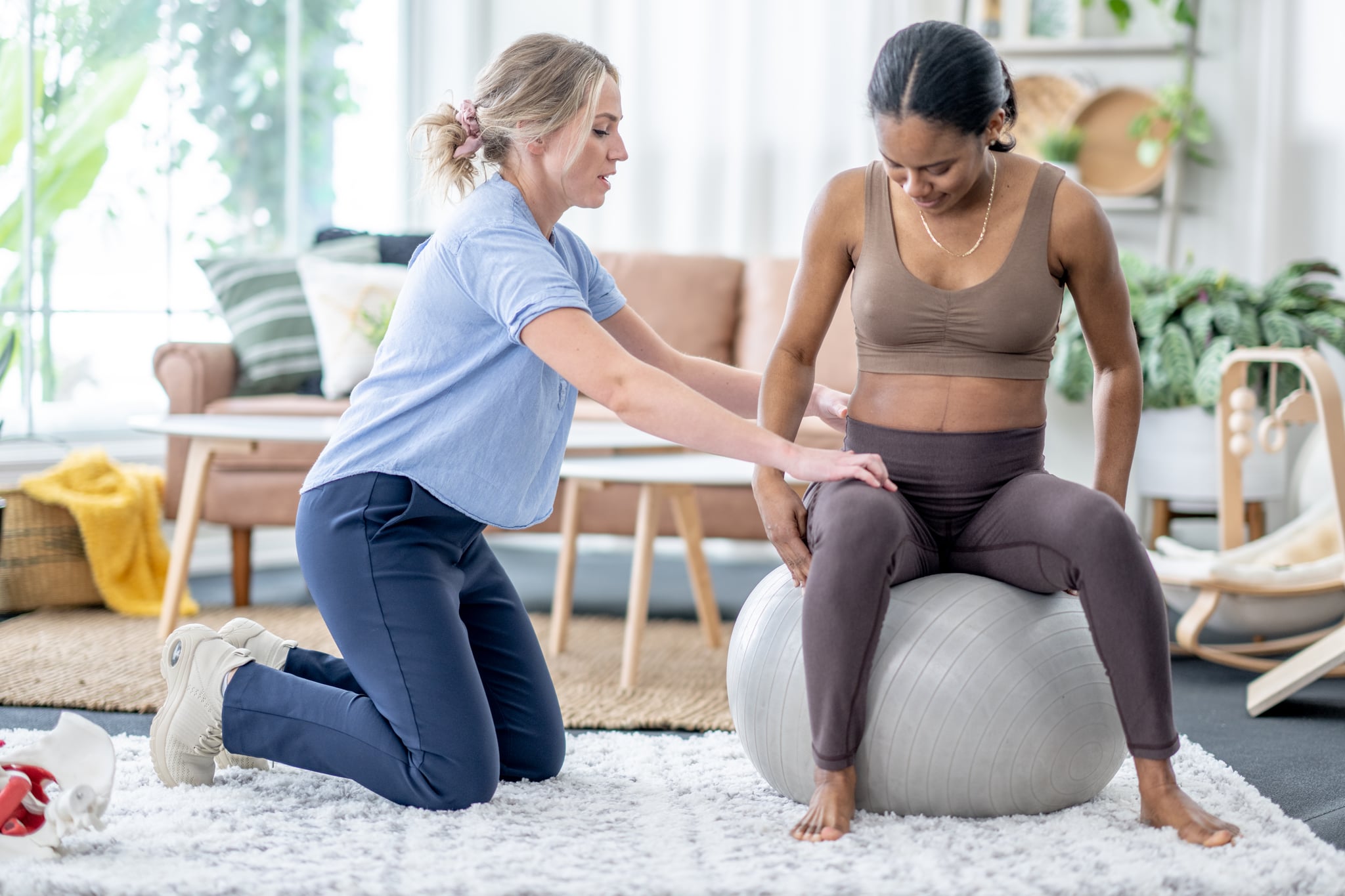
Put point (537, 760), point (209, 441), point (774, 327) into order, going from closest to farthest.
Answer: point (537, 760) < point (209, 441) < point (774, 327)

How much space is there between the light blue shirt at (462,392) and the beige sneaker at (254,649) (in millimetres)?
288

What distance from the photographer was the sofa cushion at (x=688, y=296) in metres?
3.99

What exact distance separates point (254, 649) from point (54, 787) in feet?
1.18

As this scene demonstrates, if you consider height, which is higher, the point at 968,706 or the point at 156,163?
the point at 156,163

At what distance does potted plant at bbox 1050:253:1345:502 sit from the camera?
338 centimetres

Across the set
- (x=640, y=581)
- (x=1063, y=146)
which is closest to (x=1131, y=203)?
(x=1063, y=146)

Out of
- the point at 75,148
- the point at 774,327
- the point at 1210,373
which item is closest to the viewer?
the point at 1210,373

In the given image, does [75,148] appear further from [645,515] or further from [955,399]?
[955,399]

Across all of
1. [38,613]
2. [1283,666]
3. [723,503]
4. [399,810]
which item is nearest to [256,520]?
A: [38,613]

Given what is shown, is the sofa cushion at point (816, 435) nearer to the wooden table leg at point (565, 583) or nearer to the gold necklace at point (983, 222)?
the wooden table leg at point (565, 583)

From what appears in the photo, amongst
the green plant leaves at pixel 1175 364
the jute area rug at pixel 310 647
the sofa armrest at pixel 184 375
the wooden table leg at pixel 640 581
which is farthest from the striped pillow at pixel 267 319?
the green plant leaves at pixel 1175 364

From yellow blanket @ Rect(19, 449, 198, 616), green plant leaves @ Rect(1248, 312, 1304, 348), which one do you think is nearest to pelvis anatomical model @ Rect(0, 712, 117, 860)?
yellow blanket @ Rect(19, 449, 198, 616)

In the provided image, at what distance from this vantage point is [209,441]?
275cm

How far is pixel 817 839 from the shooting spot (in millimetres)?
1457
